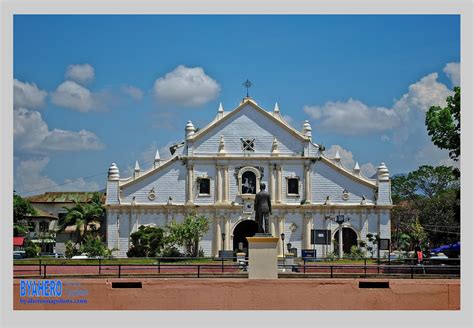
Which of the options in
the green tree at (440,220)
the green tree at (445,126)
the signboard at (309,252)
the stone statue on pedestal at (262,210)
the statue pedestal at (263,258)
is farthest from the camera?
the green tree at (440,220)

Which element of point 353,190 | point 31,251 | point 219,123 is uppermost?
point 219,123

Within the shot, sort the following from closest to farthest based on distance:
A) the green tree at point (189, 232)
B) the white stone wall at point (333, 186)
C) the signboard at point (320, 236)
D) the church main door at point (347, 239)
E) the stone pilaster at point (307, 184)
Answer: the green tree at point (189, 232)
the signboard at point (320, 236)
the church main door at point (347, 239)
the stone pilaster at point (307, 184)
the white stone wall at point (333, 186)

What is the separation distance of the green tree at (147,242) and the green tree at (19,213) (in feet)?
47.3

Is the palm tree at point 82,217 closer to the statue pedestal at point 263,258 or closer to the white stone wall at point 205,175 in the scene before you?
the white stone wall at point 205,175

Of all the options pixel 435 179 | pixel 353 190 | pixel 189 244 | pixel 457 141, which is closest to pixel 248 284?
pixel 457 141

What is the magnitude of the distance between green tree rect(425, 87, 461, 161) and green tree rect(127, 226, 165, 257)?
65.5 ft

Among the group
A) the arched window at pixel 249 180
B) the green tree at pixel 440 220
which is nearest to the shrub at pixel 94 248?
the arched window at pixel 249 180

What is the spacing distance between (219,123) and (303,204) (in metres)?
8.46

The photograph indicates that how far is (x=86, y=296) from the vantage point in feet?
67.4

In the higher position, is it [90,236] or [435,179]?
[435,179]

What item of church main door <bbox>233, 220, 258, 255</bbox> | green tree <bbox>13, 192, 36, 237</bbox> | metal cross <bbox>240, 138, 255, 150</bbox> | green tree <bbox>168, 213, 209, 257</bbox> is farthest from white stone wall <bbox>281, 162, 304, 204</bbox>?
green tree <bbox>13, 192, 36, 237</bbox>

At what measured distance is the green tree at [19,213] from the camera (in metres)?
63.6

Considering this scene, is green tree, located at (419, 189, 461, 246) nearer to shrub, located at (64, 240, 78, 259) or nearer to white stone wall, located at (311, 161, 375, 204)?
white stone wall, located at (311, 161, 375, 204)

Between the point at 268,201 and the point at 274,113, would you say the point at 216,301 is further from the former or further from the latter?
the point at 274,113
